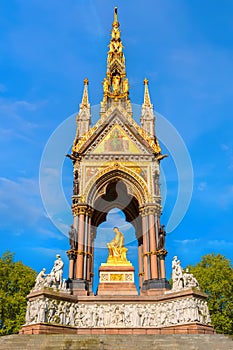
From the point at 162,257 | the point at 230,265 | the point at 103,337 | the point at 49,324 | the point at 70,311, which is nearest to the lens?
the point at 103,337

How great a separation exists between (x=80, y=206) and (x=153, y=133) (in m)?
7.99

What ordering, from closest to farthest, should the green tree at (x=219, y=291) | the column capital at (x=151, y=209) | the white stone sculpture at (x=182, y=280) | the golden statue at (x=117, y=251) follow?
the white stone sculpture at (x=182, y=280)
the golden statue at (x=117, y=251)
the column capital at (x=151, y=209)
the green tree at (x=219, y=291)

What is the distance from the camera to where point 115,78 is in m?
31.3

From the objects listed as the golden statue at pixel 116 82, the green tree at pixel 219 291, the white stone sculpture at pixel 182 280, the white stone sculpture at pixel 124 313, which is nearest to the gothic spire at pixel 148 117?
the golden statue at pixel 116 82

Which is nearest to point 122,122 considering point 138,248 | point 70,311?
point 138,248

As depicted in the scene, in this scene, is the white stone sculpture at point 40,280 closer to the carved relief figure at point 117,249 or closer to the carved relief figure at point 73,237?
the carved relief figure at point 73,237

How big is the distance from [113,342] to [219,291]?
20111 mm

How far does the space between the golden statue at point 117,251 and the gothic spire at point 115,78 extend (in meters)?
10.5

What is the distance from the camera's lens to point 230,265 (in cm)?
3450

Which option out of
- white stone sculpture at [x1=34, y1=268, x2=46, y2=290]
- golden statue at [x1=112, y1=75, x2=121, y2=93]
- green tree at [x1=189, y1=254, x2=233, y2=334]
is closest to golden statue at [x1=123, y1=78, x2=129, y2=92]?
golden statue at [x1=112, y1=75, x2=121, y2=93]

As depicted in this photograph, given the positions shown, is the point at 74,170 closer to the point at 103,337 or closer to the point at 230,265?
the point at 103,337

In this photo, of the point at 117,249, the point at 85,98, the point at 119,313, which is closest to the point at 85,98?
the point at 85,98

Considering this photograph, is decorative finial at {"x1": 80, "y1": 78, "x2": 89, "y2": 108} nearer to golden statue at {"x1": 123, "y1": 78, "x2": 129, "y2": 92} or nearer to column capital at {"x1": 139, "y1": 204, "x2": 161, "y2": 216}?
golden statue at {"x1": 123, "y1": 78, "x2": 129, "y2": 92}

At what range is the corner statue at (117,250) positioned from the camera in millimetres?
22652
